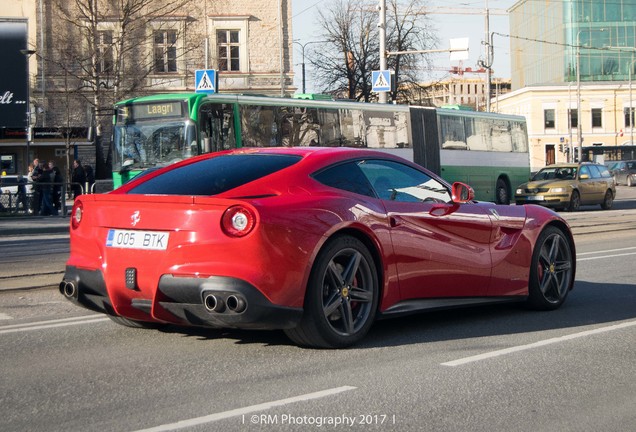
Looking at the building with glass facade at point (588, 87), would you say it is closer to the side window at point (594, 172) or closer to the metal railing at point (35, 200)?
the side window at point (594, 172)

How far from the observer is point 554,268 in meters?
8.59

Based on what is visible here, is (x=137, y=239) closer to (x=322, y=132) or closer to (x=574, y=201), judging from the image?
(x=322, y=132)

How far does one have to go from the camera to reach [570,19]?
9594 cm

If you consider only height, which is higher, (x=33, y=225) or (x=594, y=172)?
(x=594, y=172)

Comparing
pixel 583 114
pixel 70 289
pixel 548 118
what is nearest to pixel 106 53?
pixel 70 289

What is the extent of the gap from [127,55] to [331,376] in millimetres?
35682

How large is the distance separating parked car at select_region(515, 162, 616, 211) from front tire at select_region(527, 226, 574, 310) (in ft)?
75.9

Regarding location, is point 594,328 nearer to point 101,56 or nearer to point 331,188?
point 331,188

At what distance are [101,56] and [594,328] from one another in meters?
30.7

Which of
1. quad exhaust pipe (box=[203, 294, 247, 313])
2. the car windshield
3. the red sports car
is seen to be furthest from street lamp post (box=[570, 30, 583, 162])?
quad exhaust pipe (box=[203, 294, 247, 313])

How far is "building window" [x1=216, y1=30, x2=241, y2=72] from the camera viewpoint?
50.8 metres

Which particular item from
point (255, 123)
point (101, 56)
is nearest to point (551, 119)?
point (101, 56)

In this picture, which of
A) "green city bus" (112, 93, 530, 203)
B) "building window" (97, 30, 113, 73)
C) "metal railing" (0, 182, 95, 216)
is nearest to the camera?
"green city bus" (112, 93, 530, 203)

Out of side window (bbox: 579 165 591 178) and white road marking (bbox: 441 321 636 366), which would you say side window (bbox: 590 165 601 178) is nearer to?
side window (bbox: 579 165 591 178)
